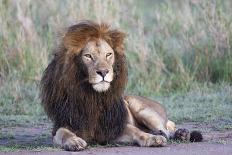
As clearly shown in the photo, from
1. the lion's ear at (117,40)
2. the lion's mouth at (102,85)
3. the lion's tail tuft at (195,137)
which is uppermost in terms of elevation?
the lion's ear at (117,40)

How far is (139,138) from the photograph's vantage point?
6875 millimetres

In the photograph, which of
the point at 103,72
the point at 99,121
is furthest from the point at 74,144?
the point at 103,72

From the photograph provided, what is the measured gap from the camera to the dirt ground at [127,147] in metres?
6.54

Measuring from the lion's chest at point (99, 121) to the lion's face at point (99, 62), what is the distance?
0.32 m

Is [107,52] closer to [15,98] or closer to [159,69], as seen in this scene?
[15,98]

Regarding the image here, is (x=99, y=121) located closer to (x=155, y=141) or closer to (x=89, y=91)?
(x=89, y=91)

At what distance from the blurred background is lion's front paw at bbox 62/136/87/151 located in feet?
11.0

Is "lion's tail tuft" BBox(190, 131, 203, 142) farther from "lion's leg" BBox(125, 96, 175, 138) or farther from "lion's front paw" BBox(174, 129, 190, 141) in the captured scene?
"lion's leg" BBox(125, 96, 175, 138)

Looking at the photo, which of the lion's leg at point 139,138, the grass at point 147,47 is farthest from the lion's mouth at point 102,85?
the grass at point 147,47

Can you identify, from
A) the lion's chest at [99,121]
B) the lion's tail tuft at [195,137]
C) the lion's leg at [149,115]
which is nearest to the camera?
the lion's chest at [99,121]

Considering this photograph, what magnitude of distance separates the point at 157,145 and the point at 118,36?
977 millimetres

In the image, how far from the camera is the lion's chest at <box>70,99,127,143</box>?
6883 mm

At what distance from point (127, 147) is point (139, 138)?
129 mm

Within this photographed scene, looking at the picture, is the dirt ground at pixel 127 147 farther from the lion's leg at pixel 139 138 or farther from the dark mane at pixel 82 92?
the dark mane at pixel 82 92
